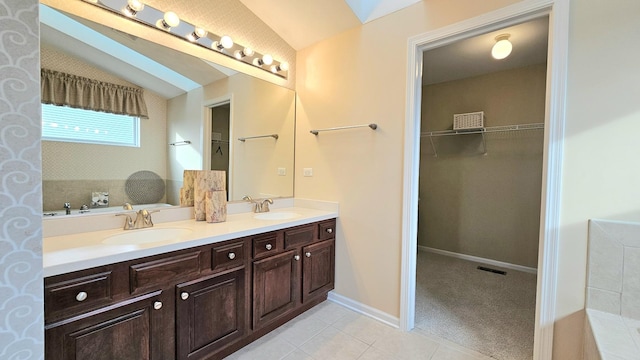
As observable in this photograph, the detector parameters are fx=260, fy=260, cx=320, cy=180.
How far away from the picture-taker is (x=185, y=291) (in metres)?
1.46

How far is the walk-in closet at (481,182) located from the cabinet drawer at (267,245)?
136 cm

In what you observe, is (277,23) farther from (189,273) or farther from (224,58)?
(189,273)

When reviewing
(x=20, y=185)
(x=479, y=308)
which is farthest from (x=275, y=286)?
(x=479, y=308)

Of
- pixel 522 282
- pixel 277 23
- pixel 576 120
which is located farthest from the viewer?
pixel 522 282

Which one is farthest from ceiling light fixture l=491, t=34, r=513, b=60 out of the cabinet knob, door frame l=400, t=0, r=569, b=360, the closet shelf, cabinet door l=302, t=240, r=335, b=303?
the cabinet knob

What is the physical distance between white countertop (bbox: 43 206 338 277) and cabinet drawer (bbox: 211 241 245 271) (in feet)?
0.19

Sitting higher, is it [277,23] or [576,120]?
[277,23]

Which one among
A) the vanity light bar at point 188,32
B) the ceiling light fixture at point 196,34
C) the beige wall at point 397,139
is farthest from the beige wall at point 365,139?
the ceiling light fixture at point 196,34

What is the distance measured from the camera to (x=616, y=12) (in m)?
1.37

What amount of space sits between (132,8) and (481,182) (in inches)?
164

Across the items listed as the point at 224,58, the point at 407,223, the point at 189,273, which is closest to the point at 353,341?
the point at 407,223

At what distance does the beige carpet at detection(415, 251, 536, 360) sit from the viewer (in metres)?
1.93

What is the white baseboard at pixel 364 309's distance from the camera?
2160 millimetres

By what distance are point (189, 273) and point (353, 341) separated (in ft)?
4.25
